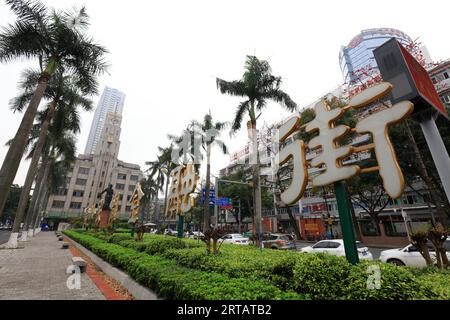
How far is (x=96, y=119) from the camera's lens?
5187 inches

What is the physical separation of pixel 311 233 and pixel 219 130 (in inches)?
781

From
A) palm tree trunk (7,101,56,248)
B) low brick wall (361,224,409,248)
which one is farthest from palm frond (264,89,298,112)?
low brick wall (361,224,409,248)

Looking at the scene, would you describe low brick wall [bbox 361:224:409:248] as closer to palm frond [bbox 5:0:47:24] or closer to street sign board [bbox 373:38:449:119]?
street sign board [bbox 373:38:449:119]

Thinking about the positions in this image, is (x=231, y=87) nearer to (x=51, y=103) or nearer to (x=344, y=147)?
(x=344, y=147)

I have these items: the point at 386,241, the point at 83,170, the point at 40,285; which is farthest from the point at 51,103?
the point at 83,170

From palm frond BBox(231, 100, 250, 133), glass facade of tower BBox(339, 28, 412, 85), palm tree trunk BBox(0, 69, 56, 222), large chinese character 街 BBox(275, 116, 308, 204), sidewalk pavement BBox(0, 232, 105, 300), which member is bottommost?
sidewalk pavement BBox(0, 232, 105, 300)

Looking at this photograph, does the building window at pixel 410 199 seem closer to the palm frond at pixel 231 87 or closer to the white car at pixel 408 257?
the white car at pixel 408 257

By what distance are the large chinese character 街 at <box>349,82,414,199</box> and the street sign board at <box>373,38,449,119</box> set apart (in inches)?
50.8

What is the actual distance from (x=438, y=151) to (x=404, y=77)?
83.8 inches

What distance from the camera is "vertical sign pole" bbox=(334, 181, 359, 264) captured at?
14.0ft

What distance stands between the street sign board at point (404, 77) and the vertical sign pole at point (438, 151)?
0.43 meters

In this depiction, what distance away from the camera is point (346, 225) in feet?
14.8
